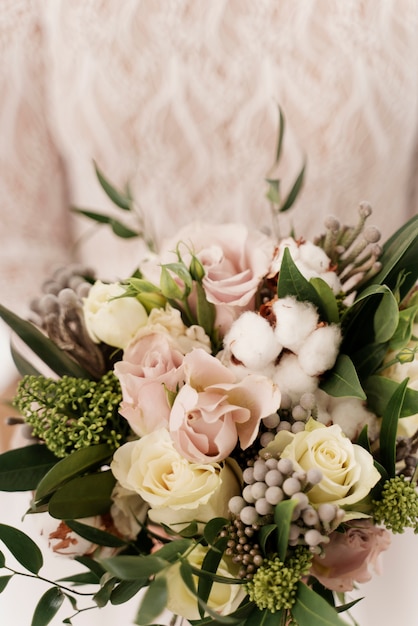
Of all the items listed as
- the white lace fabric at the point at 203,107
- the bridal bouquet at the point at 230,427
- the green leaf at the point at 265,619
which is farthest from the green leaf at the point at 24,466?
the white lace fabric at the point at 203,107

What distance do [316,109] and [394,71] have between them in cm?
12

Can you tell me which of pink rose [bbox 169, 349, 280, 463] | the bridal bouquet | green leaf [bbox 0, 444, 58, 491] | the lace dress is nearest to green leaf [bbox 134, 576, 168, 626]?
the bridal bouquet

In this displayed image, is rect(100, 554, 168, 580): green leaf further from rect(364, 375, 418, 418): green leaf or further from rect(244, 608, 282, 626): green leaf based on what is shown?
rect(364, 375, 418, 418): green leaf

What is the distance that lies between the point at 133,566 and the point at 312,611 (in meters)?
0.12

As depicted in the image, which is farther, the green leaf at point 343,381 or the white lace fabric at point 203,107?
the white lace fabric at point 203,107

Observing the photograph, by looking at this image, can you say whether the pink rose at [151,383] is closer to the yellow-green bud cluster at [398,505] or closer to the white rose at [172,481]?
the white rose at [172,481]

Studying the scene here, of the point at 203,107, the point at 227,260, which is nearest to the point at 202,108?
the point at 203,107

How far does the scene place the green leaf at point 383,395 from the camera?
18.3 inches

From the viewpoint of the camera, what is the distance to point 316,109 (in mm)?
908

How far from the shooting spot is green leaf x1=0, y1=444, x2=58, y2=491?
1.70 feet

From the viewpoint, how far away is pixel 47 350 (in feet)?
1.82

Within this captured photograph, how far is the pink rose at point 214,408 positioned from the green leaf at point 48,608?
0.15m

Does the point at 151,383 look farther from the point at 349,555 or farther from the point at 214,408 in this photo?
the point at 349,555

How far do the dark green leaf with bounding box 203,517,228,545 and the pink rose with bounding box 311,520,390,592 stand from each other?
87mm
